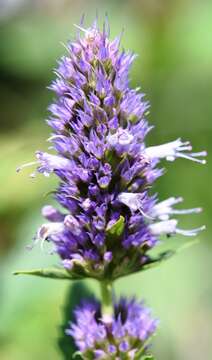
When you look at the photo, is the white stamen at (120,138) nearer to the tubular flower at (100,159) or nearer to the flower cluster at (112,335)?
the tubular flower at (100,159)

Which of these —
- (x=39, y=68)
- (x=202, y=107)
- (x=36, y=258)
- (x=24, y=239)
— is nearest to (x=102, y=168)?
(x=36, y=258)

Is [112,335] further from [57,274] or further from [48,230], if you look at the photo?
[48,230]

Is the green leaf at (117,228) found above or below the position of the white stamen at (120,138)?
below

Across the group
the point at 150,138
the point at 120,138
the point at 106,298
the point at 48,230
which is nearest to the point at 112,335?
the point at 106,298

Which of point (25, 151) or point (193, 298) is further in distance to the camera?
point (25, 151)

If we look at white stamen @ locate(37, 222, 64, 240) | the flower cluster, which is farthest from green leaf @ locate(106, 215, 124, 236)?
the flower cluster

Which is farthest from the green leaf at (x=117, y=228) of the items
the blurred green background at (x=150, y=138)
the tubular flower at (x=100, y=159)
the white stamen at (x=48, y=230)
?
the blurred green background at (x=150, y=138)

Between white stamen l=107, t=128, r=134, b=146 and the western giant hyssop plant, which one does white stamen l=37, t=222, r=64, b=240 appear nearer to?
the western giant hyssop plant

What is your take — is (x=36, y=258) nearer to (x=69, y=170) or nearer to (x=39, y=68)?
(x=69, y=170)
